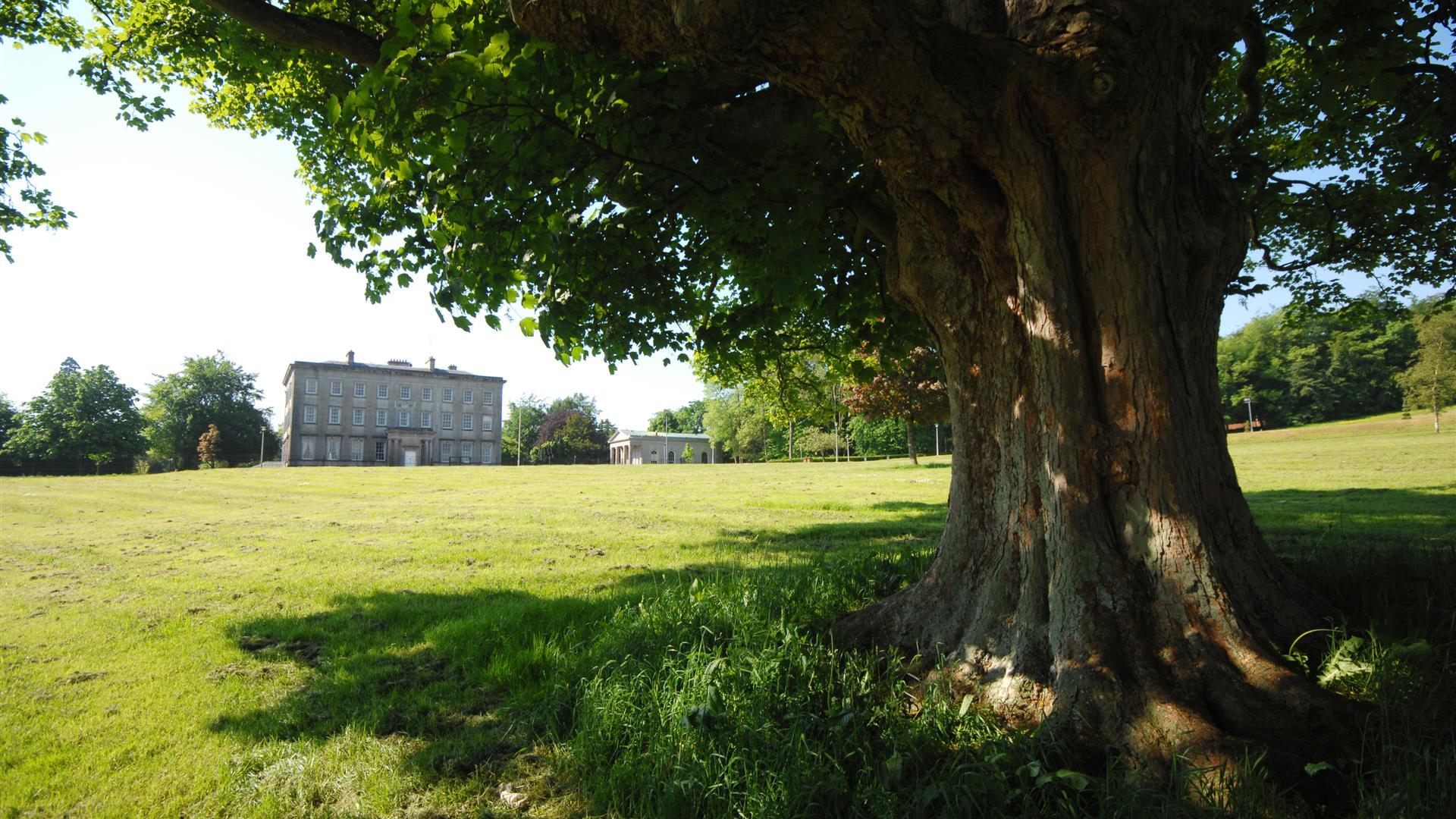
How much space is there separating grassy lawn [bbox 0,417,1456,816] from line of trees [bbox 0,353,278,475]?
64203 mm

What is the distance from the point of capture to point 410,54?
4199 millimetres

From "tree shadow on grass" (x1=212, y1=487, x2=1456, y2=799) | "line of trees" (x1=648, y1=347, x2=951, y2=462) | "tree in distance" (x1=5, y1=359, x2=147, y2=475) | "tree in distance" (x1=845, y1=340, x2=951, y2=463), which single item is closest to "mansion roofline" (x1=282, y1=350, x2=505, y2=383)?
"tree in distance" (x1=5, y1=359, x2=147, y2=475)

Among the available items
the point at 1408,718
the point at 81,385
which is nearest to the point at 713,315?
the point at 1408,718

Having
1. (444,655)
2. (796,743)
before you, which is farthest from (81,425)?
(796,743)

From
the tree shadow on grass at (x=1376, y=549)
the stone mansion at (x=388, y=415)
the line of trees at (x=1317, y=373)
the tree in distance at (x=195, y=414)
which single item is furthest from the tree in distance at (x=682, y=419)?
the tree shadow on grass at (x=1376, y=549)

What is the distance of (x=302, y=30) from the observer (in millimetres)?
6055

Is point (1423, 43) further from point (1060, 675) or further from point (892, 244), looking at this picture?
point (1060, 675)

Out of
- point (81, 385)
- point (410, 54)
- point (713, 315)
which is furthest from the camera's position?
point (81, 385)

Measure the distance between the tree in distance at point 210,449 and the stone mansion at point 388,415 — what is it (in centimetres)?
591

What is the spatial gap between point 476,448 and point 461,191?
7828 centimetres

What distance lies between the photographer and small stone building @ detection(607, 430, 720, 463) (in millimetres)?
86750

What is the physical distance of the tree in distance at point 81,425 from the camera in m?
59.2

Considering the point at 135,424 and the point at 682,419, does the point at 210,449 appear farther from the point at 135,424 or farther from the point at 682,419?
the point at 682,419

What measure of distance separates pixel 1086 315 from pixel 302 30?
690 centimetres
